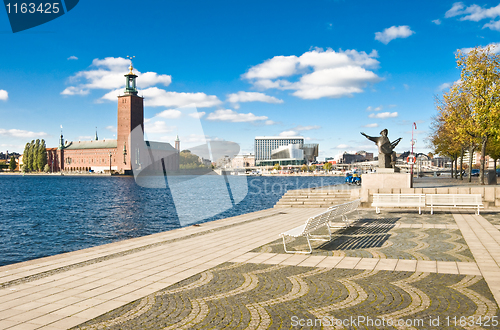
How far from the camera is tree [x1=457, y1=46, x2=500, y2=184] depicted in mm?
26984

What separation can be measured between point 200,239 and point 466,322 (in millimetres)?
7631

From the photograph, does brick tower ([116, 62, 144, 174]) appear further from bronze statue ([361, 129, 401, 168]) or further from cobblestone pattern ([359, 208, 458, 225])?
cobblestone pattern ([359, 208, 458, 225])

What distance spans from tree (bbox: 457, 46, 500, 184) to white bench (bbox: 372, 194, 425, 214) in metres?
13.8

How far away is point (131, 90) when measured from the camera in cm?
14350

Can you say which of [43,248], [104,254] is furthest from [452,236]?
[43,248]

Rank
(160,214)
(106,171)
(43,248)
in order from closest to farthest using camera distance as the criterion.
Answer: (43,248) → (160,214) → (106,171)

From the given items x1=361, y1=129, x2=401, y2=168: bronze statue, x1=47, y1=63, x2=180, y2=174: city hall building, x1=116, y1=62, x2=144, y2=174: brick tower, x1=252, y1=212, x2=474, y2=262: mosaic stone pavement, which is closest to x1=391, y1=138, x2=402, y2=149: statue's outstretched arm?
Result: x1=361, y1=129, x2=401, y2=168: bronze statue

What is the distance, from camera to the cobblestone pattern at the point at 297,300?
194 inches


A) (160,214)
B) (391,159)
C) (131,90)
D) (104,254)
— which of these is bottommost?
(160,214)

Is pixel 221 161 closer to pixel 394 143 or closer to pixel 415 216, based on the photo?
pixel 394 143

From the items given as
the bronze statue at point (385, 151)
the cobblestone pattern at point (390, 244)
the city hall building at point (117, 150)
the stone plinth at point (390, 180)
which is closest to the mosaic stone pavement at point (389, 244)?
the cobblestone pattern at point (390, 244)

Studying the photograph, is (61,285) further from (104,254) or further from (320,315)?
(320,315)

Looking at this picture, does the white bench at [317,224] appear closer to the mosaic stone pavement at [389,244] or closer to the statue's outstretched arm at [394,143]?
the mosaic stone pavement at [389,244]

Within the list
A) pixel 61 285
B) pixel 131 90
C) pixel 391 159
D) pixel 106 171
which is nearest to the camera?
pixel 61 285
